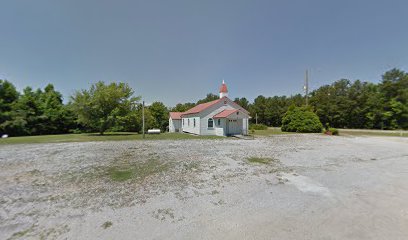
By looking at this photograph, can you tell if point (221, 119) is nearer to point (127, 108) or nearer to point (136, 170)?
point (127, 108)

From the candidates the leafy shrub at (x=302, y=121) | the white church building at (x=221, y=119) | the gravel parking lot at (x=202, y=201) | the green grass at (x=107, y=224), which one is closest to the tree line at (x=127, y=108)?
the leafy shrub at (x=302, y=121)

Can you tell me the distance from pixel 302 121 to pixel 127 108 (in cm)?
2736

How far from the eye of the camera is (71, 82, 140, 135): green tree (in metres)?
23.8

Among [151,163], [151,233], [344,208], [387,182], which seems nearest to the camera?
[151,233]

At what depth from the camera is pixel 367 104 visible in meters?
38.6

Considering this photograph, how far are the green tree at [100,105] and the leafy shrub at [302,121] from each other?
87.6 ft

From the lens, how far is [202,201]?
15.3ft

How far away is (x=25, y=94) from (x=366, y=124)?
65836 millimetres

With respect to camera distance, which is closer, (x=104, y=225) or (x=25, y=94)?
(x=104, y=225)

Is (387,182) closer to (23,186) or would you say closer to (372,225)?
(372,225)

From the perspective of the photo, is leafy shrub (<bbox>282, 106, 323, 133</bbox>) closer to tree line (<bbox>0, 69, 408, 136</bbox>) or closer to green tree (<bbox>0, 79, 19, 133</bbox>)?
tree line (<bbox>0, 69, 408, 136</bbox>)

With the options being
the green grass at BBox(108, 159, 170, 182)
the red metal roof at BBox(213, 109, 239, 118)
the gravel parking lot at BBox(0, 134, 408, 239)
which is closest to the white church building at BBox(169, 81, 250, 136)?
the red metal roof at BBox(213, 109, 239, 118)

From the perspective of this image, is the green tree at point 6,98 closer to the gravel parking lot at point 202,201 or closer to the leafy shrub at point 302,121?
the gravel parking lot at point 202,201

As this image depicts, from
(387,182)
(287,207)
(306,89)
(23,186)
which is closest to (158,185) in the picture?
(287,207)
